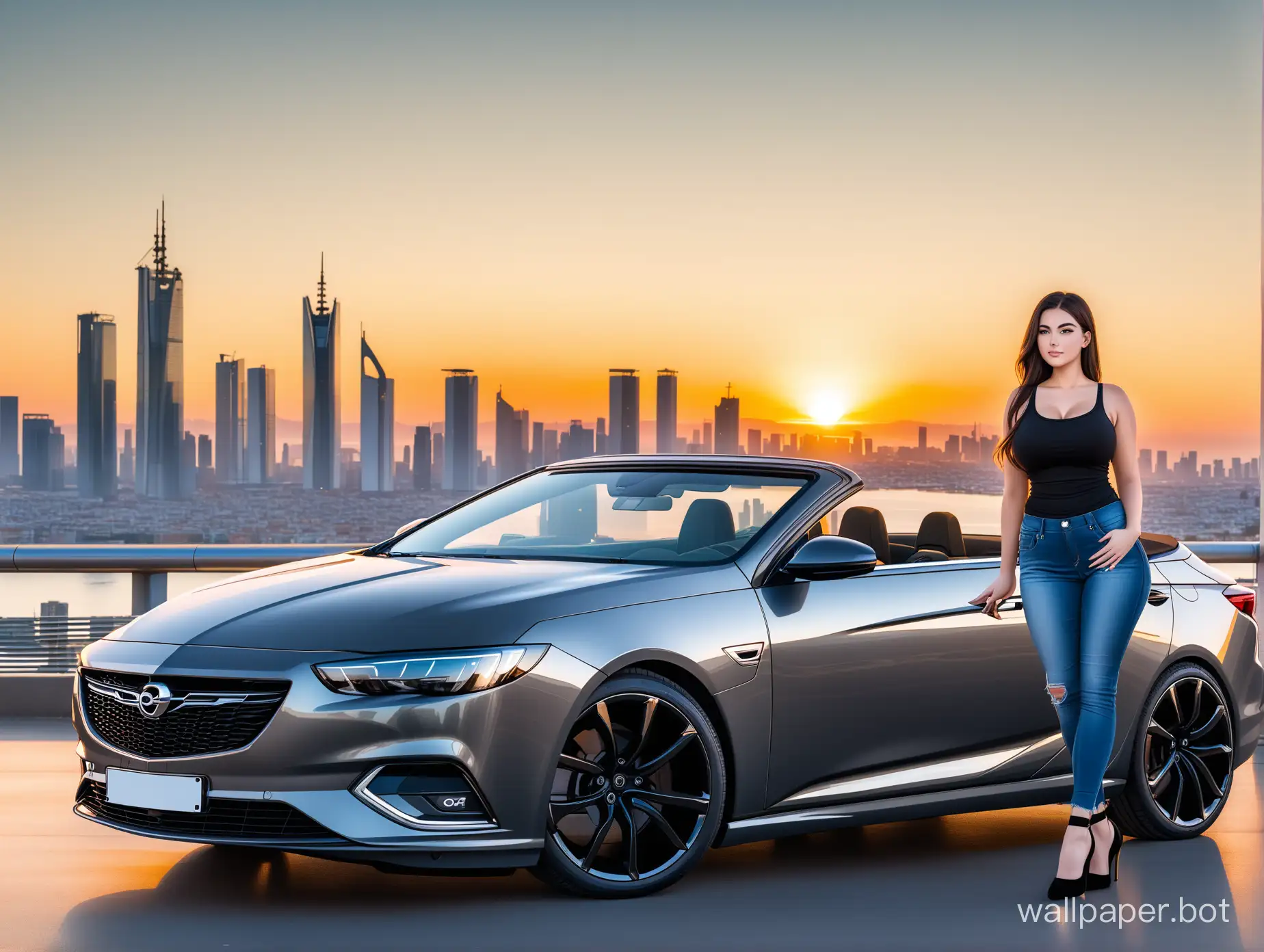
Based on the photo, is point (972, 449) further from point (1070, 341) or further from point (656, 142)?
point (656, 142)

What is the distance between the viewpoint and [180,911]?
4.98 metres

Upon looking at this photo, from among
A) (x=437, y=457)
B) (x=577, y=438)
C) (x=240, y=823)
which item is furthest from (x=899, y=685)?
(x=437, y=457)

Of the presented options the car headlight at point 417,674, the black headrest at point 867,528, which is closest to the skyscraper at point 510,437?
the black headrest at point 867,528

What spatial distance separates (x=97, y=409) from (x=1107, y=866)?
16.1m

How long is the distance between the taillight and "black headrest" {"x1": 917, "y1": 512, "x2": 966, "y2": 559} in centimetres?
117

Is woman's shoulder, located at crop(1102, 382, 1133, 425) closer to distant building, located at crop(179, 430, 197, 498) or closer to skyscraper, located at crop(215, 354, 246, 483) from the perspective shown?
distant building, located at crop(179, 430, 197, 498)

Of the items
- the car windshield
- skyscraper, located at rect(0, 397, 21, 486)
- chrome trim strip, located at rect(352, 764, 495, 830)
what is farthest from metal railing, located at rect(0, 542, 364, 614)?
chrome trim strip, located at rect(352, 764, 495, 830)

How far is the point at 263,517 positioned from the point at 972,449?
5.07 m

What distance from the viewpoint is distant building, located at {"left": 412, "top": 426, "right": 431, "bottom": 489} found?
12.1 meters

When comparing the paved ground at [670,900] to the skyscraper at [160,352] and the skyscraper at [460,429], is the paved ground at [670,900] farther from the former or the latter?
the skyscraper at [160,352]

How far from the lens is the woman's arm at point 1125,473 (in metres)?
5.15

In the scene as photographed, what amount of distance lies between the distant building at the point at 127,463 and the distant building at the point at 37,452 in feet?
1.86

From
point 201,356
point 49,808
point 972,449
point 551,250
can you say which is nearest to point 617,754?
point 49,808

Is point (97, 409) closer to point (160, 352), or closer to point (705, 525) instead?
point (160, 352)
